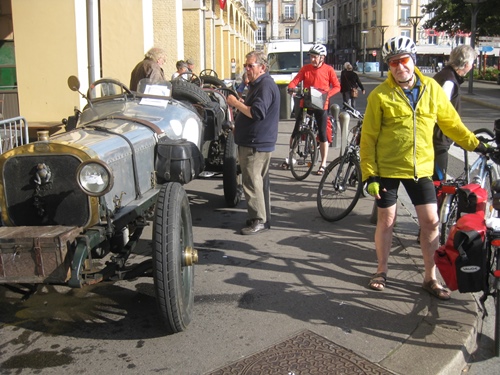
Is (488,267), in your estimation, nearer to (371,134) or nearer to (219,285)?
(371,134)

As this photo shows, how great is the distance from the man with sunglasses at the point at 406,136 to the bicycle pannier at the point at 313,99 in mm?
4460

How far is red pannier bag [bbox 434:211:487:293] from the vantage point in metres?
3.41

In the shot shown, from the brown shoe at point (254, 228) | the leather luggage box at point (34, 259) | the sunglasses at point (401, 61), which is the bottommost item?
the brown shoe at point (254, 228)

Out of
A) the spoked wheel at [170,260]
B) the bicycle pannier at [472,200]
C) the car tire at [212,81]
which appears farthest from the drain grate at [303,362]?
the car tire at [212,81]

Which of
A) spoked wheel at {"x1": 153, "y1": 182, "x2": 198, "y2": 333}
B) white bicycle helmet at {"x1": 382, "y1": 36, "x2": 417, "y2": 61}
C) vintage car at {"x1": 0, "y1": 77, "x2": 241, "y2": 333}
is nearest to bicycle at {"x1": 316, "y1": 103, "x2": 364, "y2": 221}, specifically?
vintage car at {"x1": 0, "y1": 77, "x2": 241, "y2": 333}

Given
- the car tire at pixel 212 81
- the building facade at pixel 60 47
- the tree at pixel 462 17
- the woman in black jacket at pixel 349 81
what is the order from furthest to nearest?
1. the tree at pixel 462 17
2. the woman in black jacket at pixel 349 81
3. the building facade at pixel 60 47
4. the car tire at pixel 212 81

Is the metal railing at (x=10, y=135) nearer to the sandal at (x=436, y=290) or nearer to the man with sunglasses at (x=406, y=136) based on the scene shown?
the man with sunglasses at (x=406, y=136)

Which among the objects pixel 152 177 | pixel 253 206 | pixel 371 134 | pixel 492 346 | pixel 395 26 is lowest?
pixel 492 346

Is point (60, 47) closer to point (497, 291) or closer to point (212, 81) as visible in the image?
point (212, 81)

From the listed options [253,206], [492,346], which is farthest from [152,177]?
[492,346]

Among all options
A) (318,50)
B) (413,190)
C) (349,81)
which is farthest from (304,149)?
(349,81)

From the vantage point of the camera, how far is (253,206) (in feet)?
19.0

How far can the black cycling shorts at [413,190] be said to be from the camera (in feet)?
13.5

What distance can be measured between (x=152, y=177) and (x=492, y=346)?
2.78 metres
